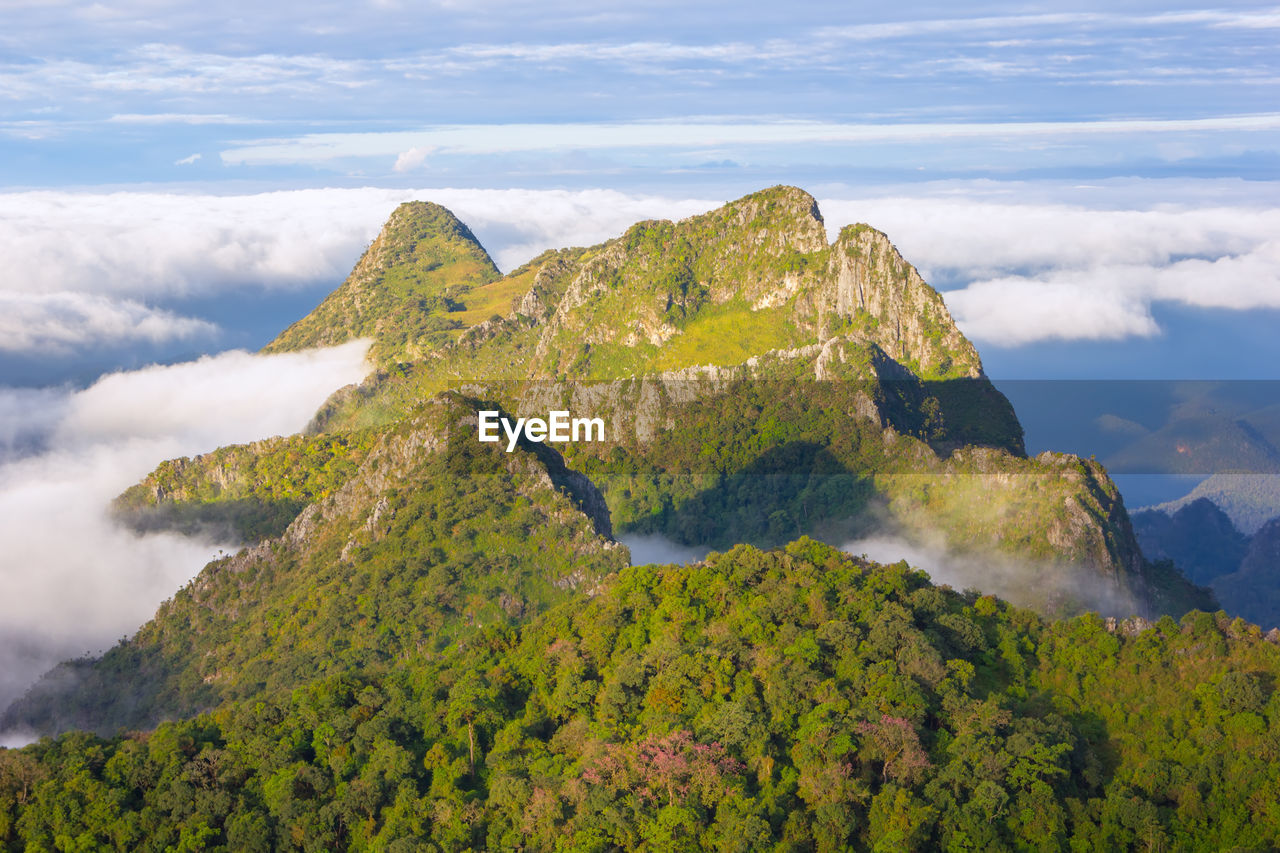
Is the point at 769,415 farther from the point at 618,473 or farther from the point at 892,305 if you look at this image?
the point at 892,305

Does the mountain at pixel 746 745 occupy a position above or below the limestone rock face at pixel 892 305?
below

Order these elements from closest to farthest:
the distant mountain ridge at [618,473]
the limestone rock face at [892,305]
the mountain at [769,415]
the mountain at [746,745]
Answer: the mountain at [746,745]
the distant mountain ridge at [618,473]
the mountain at [769,415]
the limestone rock face at [892,305]

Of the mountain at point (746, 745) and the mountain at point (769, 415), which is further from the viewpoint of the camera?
the mountain at point (769, 415)

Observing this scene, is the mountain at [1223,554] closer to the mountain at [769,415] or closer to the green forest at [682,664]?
the green forest at [682,664]

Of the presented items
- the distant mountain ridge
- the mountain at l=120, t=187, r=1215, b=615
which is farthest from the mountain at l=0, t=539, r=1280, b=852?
the mountain at l=120, t=187, r=1215, b=615

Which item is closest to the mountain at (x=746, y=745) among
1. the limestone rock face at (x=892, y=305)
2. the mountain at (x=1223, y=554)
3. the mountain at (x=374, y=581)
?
the mountain at (x=374, y=581)

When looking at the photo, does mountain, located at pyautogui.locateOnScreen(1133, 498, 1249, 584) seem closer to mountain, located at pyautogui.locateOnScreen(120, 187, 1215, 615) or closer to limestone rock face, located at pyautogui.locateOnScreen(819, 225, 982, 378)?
limestone rock face, located at pyautogui.locateOnScreen(819, 225, 982, 378)

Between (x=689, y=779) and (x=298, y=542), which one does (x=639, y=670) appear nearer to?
(x=689, y=779)
